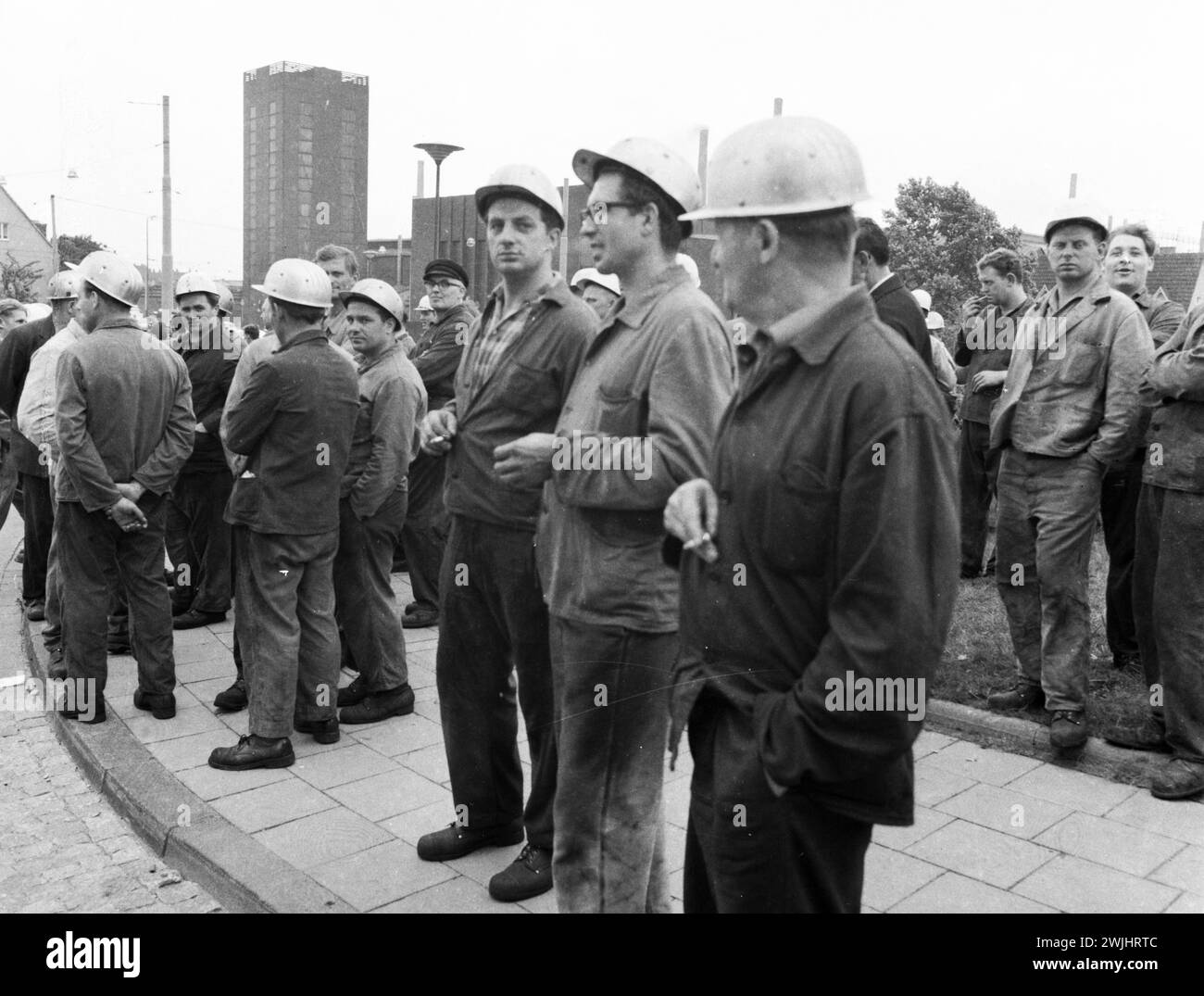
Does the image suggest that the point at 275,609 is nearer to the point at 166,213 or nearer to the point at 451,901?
the point at 451,901

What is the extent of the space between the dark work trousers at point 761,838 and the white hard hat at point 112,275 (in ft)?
14.5

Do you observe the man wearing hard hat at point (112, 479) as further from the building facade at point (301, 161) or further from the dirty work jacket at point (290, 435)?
the building facade at point (301, 161)

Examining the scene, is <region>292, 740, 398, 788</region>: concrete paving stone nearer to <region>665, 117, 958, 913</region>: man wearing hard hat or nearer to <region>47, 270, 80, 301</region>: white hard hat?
<region>665, 117, 958, 913</region>: man wearing hard hat

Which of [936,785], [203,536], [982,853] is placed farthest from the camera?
[203,536]

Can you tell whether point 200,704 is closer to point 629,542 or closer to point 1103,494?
point 629,542

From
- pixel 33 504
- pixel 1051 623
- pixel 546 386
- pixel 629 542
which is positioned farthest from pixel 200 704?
pixel 1051 623

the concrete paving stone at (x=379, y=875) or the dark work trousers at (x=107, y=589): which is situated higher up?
the dark work trousers at (x=107, y=589)

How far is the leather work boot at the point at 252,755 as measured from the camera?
4859mm

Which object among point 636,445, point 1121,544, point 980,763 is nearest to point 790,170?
point 636,445

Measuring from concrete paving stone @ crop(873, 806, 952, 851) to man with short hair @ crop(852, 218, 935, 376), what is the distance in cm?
198

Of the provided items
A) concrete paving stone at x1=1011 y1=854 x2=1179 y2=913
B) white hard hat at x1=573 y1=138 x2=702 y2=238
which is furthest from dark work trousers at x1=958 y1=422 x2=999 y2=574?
white hard hat at x1=573 y1=138 x2=702 y2=238

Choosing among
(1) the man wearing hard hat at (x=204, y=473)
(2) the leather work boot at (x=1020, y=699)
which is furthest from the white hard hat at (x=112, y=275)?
(2) the leather work boot at (x=1020, y=699)

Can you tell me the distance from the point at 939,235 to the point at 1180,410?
21.8 metres

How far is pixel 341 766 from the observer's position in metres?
4.94
